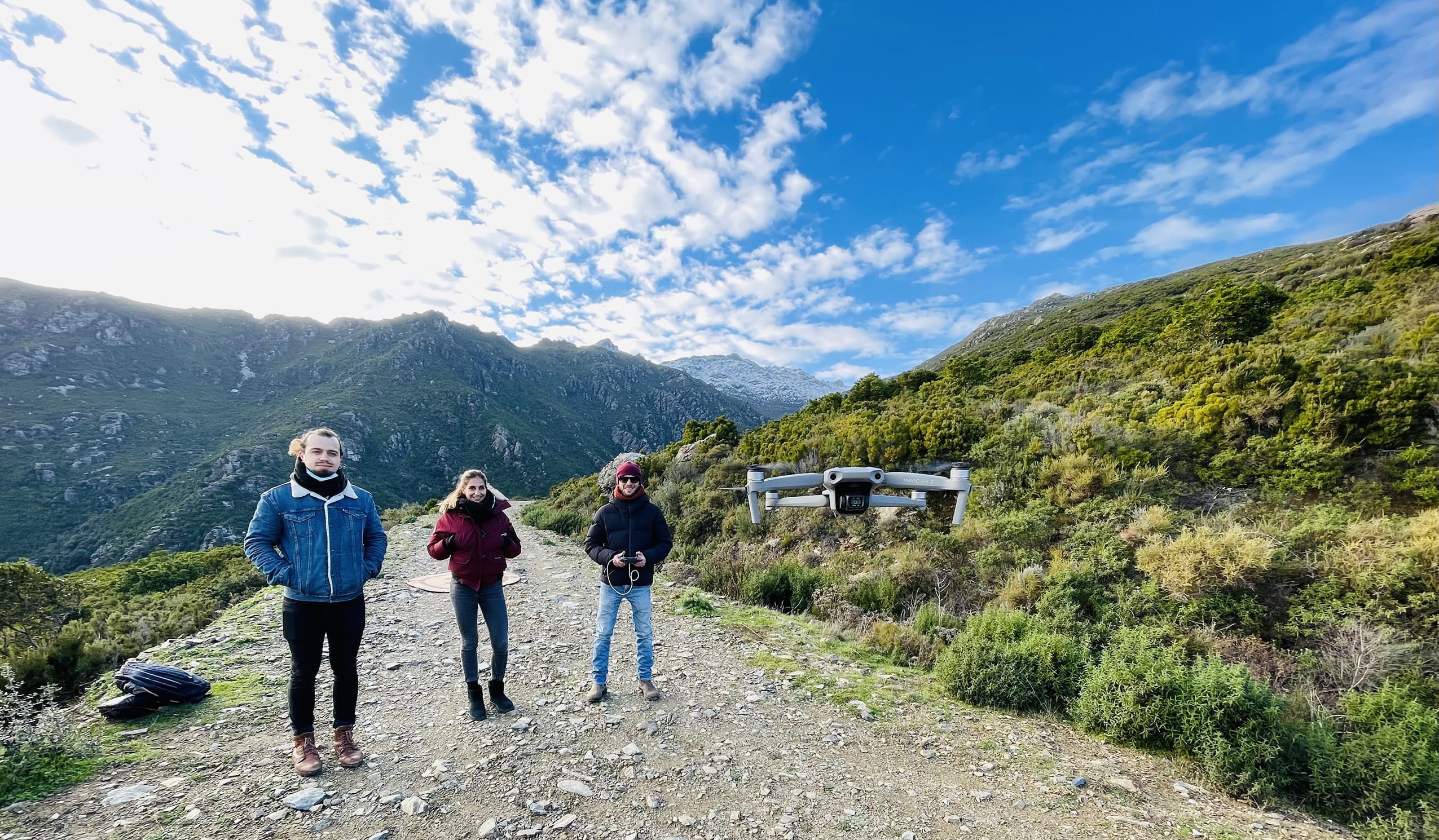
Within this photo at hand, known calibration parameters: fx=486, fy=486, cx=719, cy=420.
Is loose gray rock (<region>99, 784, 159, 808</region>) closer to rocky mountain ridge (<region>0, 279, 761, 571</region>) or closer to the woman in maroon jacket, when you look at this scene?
the woman in maroon jacket

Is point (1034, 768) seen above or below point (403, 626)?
below

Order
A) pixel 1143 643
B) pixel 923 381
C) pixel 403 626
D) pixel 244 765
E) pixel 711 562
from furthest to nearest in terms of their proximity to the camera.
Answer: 1. pixel 923 381
2. pixel 711 562
3. pixel 403 626
4. pixel 1143 643
5. pixel 244 765

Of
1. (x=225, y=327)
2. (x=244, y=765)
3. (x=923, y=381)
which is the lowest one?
(x=244, y=765)

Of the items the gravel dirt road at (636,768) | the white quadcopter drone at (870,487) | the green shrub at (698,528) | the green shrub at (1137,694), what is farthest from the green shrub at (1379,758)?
the green shrub at (698,528)

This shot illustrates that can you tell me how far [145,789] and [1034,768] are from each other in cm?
631

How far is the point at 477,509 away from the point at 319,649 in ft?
4.78

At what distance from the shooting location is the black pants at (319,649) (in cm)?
351

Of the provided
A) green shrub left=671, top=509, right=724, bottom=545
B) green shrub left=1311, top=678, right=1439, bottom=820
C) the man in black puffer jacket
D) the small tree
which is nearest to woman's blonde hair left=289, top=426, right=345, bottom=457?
the man in black puffer jacket

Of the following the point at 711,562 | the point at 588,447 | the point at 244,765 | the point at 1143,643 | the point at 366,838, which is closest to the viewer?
the point at 366,838

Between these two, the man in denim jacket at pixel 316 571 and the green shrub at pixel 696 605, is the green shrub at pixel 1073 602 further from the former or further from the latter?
the man in denim jacket at pixel 316 571

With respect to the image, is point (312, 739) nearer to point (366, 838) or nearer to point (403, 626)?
point (366, 838)

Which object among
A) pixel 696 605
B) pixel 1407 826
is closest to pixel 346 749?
pixel 696 605

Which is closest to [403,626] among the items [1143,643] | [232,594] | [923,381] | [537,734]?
[537,734]

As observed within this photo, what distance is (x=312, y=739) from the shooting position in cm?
361
